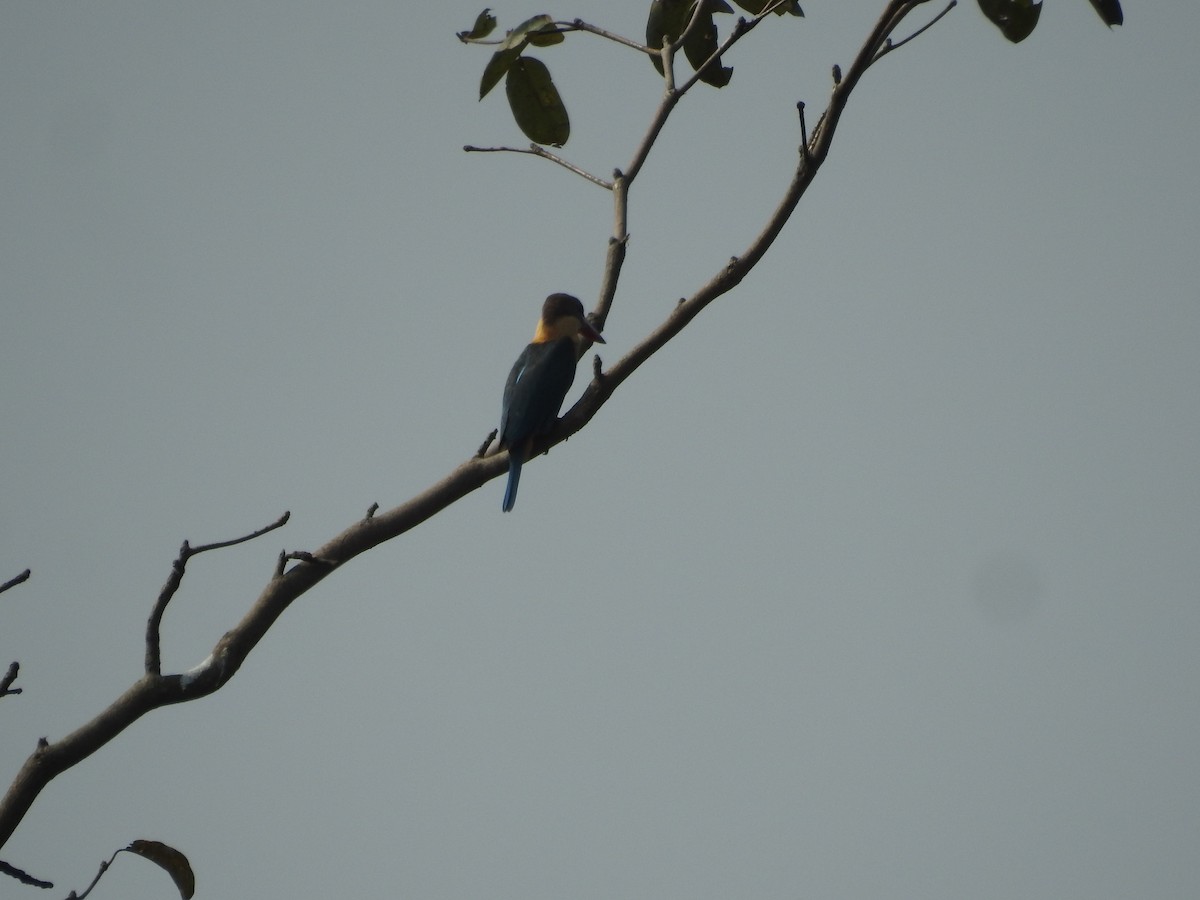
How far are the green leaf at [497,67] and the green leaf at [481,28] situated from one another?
70mm

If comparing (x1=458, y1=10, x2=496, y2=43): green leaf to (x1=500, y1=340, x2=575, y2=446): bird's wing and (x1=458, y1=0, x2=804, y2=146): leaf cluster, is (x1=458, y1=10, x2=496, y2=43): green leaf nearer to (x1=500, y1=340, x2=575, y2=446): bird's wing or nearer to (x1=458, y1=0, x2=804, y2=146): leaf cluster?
(x1=458, y1=0, x2=804, y2=146): leaf cluster

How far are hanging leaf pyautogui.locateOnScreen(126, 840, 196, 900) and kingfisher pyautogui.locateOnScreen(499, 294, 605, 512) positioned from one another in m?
2.12

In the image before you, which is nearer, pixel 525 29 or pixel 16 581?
pixel 16 581

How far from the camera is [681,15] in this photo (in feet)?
12.1

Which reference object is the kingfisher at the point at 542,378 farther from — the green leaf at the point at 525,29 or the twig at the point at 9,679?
the twig at the point at 9,679

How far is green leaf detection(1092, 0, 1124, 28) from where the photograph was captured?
114 inches

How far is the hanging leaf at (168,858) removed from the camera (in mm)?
2619

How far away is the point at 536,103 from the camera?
3773mm

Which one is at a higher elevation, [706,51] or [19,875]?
[706,51]

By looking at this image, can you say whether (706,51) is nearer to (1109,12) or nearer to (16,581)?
(1109,12)

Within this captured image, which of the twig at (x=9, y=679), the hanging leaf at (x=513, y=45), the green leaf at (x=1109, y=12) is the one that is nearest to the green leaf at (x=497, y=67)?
the hanging leaf at (x=513, y=45)

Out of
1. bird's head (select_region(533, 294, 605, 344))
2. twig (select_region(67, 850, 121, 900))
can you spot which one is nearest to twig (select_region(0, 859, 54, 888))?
twig (select_region(67, 850, 121, 900))

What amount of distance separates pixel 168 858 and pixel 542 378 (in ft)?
10.2

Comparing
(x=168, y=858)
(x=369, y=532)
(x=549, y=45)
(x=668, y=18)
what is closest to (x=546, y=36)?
(x=549, y=45)
